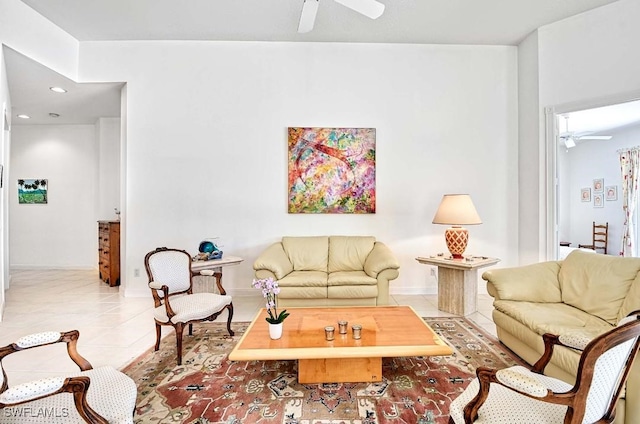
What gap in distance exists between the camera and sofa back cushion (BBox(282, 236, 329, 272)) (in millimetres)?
4094

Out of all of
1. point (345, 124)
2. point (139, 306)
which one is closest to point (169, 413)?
point (139, 306)

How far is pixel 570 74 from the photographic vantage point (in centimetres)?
394

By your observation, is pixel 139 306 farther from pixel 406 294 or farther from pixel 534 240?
pixel 534 240

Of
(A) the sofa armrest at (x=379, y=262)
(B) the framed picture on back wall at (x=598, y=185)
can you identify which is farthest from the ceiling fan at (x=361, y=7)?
(B) the framed picture on back wall at (x=598, y=185)

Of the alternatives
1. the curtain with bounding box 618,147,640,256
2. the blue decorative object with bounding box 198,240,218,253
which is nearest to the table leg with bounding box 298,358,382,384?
the blue decorative object with bounding box 198,240,218,253

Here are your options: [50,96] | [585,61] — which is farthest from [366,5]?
[50,96]

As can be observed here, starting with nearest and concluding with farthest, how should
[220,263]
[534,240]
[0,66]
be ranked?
[0,66]
[220,263]
[534,240]

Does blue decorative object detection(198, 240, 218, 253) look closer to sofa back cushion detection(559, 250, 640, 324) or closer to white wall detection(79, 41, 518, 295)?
white wall detection(79, 41, 518, 295)

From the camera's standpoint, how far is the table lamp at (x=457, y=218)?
12.4ft

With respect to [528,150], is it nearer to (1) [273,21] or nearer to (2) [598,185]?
(1) [273,21]

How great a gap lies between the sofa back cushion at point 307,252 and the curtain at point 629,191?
20.8ft

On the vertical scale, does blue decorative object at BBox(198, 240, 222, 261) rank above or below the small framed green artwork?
below

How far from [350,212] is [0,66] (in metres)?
4.39

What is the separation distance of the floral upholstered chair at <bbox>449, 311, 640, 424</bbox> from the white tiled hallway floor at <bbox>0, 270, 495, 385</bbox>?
2019mm
